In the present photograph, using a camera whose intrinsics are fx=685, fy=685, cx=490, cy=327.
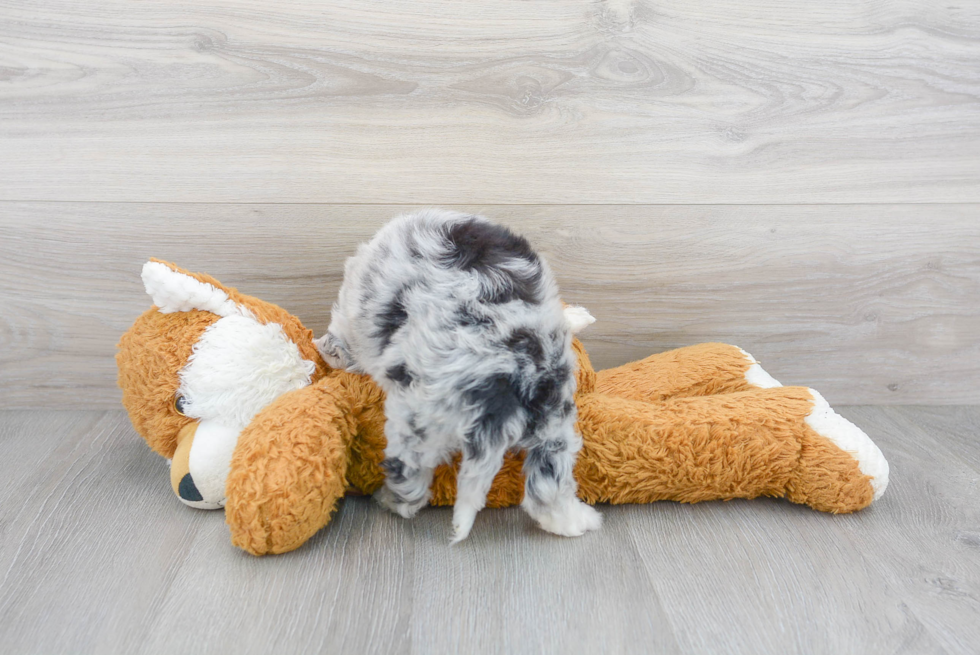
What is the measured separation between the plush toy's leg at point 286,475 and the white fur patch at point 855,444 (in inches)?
24.6

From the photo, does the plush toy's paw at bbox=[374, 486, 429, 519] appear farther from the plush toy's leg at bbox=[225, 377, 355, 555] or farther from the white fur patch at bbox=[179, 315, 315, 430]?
the white fur patch at bbox=[179, 315, 315, 430]

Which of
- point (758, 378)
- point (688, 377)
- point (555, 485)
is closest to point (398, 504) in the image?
point (555, 485)

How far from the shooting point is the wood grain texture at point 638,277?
3.63 feet

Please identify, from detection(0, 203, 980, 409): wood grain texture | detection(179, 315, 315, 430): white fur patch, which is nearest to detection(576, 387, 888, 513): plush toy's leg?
detection(0, 203, 980, 409): wood grain texture

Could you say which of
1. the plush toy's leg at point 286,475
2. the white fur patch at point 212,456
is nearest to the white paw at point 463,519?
the plush toy's leg at point 286,475

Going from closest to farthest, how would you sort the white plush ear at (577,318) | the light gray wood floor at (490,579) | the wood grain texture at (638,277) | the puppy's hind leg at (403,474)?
1. the light gray wood floor at (490,579)
2. the puppy's hind leg at (403,474)
3. the white plush ear at (577,318)
4. the wood grain texture at (638,277)

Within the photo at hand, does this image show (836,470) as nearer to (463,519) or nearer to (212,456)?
(463,519)

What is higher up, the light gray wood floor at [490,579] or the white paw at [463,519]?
the white paw at [463,519]

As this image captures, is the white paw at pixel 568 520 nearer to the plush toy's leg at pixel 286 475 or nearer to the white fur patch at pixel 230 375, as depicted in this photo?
the plush toy's leg at pixel 286 475

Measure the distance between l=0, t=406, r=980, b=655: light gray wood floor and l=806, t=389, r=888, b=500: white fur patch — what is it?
58mm

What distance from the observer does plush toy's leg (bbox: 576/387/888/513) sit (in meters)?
0.89

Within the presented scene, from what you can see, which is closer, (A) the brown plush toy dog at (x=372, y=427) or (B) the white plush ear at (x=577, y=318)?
(A) the brown plush toy dog at (x=372, y=427)

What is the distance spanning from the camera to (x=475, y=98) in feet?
3.52

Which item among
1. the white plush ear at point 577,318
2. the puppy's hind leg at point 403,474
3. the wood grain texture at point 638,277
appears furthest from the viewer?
the wood grain texture at point 638,277
